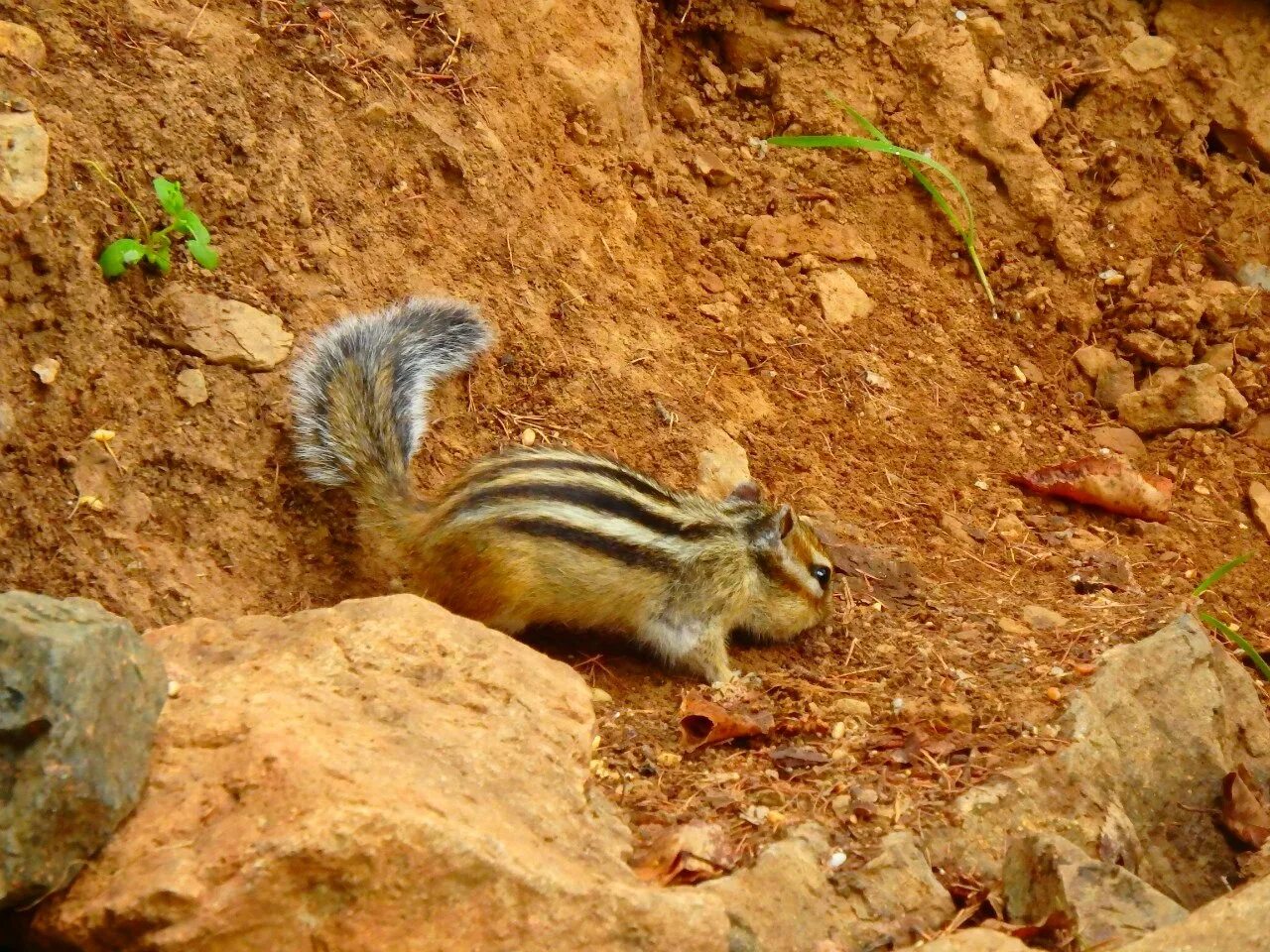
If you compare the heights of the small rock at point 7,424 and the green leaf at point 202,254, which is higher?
the green leaf at point 202,254

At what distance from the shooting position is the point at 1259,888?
10.2ft

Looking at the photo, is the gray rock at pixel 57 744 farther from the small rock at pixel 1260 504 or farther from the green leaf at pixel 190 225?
the small rock at pixel 1260 504

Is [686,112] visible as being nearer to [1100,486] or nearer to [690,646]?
[1100,486]

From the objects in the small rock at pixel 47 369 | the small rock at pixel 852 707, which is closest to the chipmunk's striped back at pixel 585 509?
the small rock at pixel 852 707

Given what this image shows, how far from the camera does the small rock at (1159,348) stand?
22.8 feet

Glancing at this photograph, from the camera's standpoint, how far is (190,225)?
4715 millimetres

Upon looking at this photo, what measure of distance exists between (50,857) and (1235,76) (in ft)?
23.3

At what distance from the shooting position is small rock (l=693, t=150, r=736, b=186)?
6719 millimetres

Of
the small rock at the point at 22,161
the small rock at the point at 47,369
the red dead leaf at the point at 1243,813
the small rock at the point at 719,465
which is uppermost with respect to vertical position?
the small rock at the point at 22,161

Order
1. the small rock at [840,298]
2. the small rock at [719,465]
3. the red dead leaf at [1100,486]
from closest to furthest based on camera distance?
the small rock at [719,465]
the red dead leaf at [1100,486]
the small rock at [840,298]

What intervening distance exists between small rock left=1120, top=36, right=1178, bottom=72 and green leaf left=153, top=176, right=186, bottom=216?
5.16 m

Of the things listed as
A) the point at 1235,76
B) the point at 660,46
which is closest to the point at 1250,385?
the point at 1235,76

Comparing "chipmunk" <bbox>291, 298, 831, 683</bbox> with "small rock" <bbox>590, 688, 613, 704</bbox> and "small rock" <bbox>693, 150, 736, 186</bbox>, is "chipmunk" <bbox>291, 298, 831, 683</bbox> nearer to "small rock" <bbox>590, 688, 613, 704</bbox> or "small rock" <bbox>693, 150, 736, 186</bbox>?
"small rock" <bbox>590, 688, 613, 704</bbox>

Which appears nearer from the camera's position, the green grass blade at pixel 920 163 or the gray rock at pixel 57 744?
the gray rock at pixel 57 744
